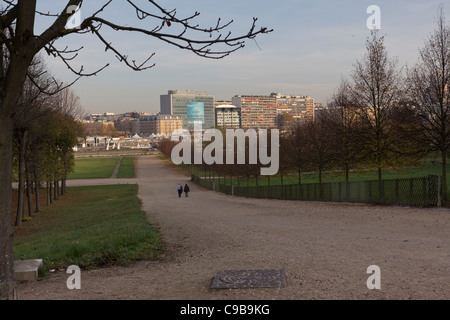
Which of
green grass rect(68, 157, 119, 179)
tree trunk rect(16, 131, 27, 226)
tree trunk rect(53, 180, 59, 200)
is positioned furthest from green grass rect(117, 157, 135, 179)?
tree trunk rect(16, 131, 27, 226)

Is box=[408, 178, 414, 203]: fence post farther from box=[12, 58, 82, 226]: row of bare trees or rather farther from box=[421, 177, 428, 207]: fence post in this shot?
box=[12, 58, 82, 226]: row of bare trees

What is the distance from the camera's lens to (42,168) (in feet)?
119

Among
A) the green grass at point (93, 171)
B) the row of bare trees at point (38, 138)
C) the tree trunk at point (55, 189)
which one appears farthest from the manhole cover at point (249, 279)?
the green grass at point (93, 171)

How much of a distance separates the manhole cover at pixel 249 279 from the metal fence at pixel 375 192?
15509 millimetres

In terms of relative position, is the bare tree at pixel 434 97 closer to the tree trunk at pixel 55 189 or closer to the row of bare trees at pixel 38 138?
the row of bare trees at pixel 38 138

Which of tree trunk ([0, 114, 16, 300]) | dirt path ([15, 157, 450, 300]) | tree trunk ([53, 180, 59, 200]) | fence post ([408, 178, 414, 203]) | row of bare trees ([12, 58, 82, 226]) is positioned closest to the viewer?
tree trunk ([0, 114, 16, 300])

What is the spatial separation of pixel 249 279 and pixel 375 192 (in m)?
19.2

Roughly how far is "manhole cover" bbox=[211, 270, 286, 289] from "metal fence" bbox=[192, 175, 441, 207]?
15.5m

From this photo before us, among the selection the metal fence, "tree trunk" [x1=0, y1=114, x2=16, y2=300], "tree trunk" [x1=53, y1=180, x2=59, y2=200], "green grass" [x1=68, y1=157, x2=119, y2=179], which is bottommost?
"green grass" [x1=68, y1=157, x2=119, y2=179]

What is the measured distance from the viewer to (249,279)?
25.3 feet

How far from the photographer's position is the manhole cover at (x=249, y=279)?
23.9 feet

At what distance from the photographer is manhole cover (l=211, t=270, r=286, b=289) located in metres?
7.29

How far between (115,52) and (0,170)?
2.32m
